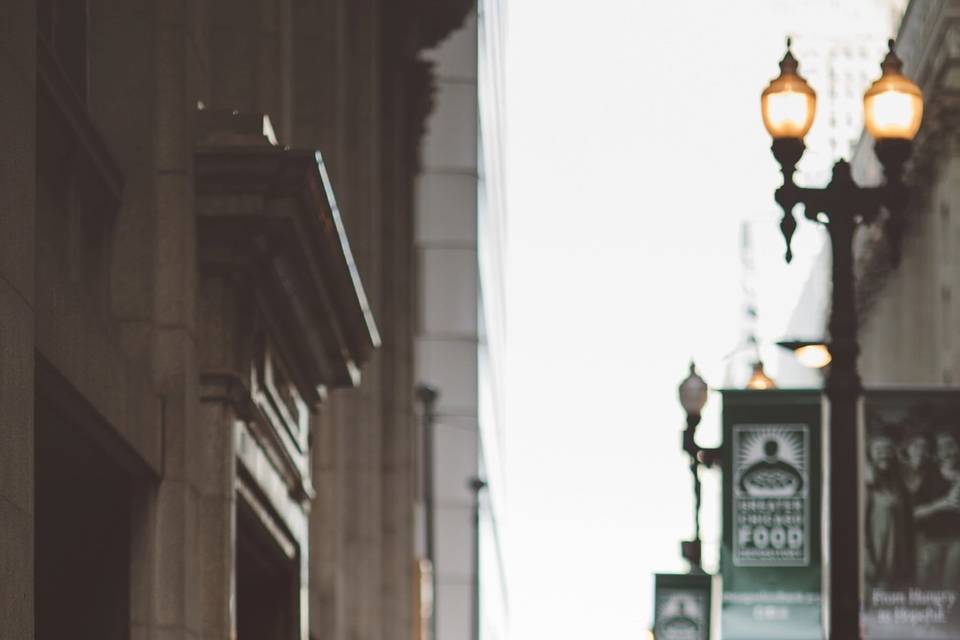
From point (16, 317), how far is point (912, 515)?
1223 cm

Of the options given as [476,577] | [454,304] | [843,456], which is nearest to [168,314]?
[843,456]

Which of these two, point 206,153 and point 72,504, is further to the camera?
point 206,153

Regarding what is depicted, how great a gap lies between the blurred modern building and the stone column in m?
0.02

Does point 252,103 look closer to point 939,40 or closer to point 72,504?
point 72,504

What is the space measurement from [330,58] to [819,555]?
9691 millimetres

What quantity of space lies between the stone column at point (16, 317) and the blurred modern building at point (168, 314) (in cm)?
2

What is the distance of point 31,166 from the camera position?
10188 millimetres

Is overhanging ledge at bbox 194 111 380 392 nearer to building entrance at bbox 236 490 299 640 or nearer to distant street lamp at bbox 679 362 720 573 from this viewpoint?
building entrance at bbox 236 490 299 640

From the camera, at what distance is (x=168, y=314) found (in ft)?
51.6

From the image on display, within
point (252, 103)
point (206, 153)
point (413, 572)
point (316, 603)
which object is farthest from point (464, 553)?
point (206, 153)

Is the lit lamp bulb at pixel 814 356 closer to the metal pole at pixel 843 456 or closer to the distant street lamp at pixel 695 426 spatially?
the metal pole at pixel 843 456

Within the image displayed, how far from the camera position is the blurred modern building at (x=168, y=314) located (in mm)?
11101

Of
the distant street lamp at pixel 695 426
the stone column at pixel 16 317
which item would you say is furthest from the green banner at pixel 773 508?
the stone column at pixel 16 317

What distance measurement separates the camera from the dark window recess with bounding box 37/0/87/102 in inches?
577
